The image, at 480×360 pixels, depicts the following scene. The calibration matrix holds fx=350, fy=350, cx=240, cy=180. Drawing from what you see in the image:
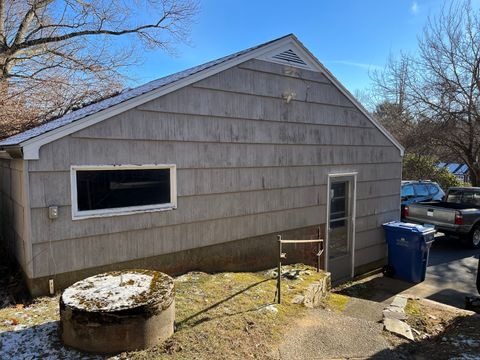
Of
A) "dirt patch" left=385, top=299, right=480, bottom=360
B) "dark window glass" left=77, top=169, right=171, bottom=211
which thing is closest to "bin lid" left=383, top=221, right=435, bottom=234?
"dirt patch" left=385, top=299, right=480, bottom=360

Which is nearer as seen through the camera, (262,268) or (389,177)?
(262,268)

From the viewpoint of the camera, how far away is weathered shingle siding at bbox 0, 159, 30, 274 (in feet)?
13.8

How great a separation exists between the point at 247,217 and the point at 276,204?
0.68 m

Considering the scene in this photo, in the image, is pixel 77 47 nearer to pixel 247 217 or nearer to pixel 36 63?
pixel 36 63

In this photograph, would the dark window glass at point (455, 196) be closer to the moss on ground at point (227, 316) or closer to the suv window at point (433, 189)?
the suv window at point (433, 189)

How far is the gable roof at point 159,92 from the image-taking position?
13.0ft

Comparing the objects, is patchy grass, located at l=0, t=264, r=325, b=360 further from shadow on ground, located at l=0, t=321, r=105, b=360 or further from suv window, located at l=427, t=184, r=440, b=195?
suv window, located at l=427, t=184, r=440, b=195

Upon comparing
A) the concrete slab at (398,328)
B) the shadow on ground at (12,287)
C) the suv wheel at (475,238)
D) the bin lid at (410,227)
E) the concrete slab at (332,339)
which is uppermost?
the bin lid at (410,227)

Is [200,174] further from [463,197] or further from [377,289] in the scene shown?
[463,197]

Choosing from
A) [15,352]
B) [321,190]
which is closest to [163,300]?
[15,352]

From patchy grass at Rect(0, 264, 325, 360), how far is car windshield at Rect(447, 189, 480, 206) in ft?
30.2

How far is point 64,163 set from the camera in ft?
13.4

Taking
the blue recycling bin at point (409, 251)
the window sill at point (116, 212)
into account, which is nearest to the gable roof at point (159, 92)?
the window sill at point (116, 212)

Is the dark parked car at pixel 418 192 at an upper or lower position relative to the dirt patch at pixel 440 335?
upper
